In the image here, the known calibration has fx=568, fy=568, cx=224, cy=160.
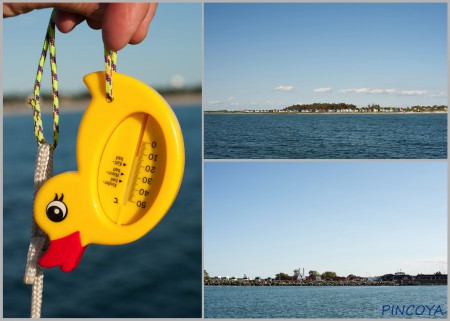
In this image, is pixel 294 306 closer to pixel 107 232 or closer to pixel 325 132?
pixel 107 232

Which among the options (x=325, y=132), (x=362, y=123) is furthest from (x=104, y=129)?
(x=362, y=123)

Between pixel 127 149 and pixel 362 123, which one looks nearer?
pixel 127 149

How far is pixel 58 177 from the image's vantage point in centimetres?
190

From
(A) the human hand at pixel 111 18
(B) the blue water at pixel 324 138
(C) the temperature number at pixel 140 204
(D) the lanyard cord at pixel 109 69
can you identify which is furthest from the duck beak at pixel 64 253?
(B) the blue water at pixel 324 138

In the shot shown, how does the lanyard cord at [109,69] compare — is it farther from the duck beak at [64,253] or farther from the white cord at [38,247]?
the duck beak at [64,253]

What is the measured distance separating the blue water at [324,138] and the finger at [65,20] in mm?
18642

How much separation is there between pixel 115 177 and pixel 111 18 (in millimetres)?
543

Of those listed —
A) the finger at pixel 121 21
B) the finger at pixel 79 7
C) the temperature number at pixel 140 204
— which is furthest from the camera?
the temperature number at pixel 140 204

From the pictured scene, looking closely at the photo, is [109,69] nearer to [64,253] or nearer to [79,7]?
[79,7]

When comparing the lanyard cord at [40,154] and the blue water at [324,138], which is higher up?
the blue water at [324,138]

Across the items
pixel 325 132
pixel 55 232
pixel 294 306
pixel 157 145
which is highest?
pixel 325 132

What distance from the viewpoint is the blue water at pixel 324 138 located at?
24156 millimetres

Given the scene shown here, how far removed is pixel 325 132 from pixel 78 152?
30710 millimetres

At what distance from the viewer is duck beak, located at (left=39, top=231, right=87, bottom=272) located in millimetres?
1869
